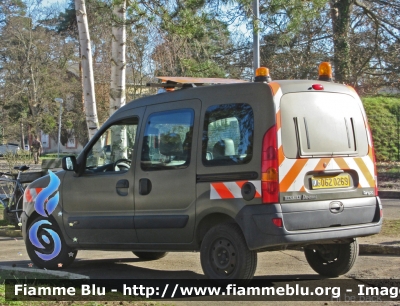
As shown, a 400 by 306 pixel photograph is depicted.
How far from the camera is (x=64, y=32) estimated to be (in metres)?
45.2

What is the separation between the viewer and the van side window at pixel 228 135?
6457mm

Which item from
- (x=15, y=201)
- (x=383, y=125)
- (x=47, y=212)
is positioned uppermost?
(x=383, y=125)

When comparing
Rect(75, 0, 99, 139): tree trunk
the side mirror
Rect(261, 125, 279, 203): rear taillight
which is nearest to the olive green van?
Rect(261, 125, 279, 203): rear taillight

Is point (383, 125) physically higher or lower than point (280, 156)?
higher

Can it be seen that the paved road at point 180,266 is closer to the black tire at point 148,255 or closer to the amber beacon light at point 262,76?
the black tire at point 148,255

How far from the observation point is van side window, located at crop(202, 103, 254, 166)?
6.46m

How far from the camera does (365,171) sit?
6867mm

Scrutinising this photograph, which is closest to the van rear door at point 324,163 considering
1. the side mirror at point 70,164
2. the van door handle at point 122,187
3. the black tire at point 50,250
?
the van door handle at point 122,187

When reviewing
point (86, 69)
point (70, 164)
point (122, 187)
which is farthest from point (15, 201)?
point (122, 187)

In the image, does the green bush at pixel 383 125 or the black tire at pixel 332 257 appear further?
the green bush at pixel 383 125

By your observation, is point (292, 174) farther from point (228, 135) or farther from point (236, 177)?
point (228, 135)

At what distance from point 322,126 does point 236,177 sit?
1.02 m

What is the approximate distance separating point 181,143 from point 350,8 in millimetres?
18444

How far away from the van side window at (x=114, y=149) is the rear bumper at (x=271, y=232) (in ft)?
6.15
